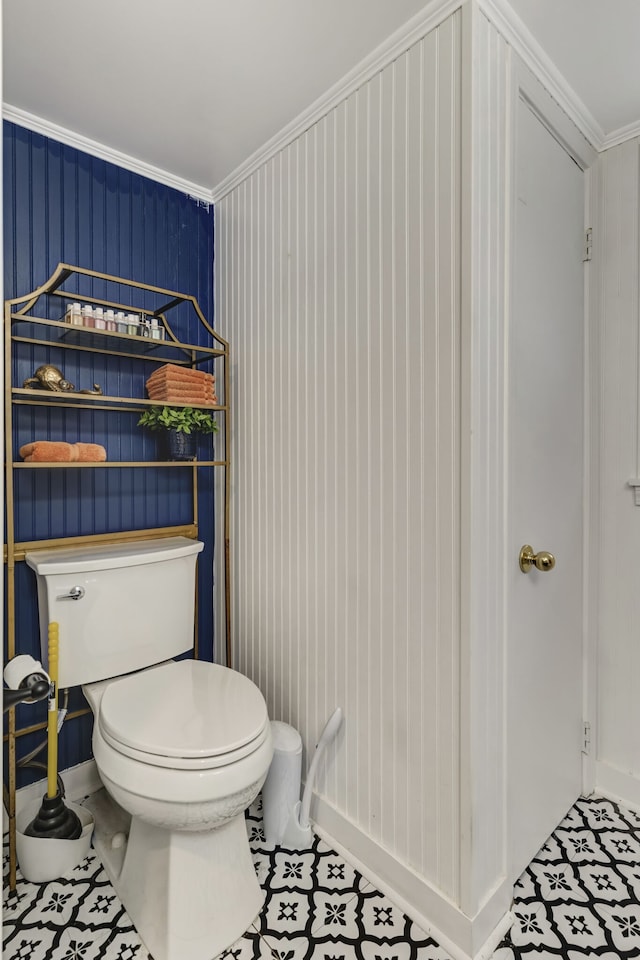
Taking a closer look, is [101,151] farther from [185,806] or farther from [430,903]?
[430,903]

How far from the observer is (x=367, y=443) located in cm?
156

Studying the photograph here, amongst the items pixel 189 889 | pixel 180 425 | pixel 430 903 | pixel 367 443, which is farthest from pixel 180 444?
pixel 430 903

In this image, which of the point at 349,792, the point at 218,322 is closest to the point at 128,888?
the point at 349,792

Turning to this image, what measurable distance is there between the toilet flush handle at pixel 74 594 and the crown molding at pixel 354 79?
1532 mm

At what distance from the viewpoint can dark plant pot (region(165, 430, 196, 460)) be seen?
192 centimetres

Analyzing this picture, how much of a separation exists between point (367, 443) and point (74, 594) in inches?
37.8

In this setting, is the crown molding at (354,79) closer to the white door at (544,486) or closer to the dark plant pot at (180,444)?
the white door at (544,486)

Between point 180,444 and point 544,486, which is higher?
point 180,444

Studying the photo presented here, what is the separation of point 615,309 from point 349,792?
1.73 meters

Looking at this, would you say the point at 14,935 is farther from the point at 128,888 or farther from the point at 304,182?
the point at 304,182

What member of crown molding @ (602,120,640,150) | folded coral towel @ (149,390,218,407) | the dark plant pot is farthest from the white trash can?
crown molding @ (602,120,640,150)

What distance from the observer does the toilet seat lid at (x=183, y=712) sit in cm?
134

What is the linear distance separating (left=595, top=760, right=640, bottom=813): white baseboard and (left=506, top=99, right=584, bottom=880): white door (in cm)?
10

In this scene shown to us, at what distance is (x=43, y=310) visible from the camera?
1.79 m
